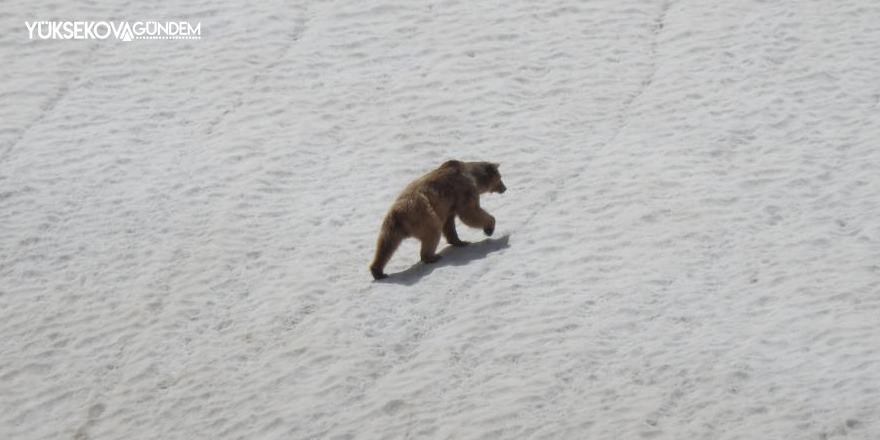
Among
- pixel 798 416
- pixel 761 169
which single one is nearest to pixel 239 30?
pixel 761 169

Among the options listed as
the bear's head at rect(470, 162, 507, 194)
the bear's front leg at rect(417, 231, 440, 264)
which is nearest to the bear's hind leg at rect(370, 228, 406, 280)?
the bear's front leg at rect(417, 231, 440, 264)

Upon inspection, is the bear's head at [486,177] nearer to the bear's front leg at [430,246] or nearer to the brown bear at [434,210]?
the brown bear at [434,210]

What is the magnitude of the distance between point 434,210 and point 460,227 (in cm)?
216

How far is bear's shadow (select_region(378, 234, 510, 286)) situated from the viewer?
1670 cm

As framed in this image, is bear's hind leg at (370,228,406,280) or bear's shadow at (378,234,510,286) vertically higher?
bear's hind leg at (370,228,406,280)

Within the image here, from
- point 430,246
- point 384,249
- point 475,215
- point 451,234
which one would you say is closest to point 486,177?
point 475,215

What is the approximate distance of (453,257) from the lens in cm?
1706

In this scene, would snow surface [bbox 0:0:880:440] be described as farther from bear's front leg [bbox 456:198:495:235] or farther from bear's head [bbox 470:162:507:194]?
bear's head [bbox 470:162:507:194]

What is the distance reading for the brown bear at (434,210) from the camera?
16.1m

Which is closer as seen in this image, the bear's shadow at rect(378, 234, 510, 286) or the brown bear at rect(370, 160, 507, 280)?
the brown bear at rect(370, 160, 507, 280)

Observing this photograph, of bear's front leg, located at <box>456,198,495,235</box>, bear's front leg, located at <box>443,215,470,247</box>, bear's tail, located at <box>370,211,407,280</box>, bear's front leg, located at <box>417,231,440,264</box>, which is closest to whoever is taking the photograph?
bear's tail, located at <box>370,211,407,280</box>

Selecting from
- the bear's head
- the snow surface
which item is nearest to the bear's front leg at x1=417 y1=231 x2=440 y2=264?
the snow surface

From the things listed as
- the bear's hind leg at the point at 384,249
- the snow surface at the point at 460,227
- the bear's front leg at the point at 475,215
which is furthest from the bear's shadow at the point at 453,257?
the bear's front leg at the point at 475,215

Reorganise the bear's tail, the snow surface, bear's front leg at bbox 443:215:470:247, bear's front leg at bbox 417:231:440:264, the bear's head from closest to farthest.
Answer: the snow surface < the bear's tail < bear's front leg at bbox 417:231:440:264 < bear's front leg at bbox 443:215:470:247 < the bear's head
